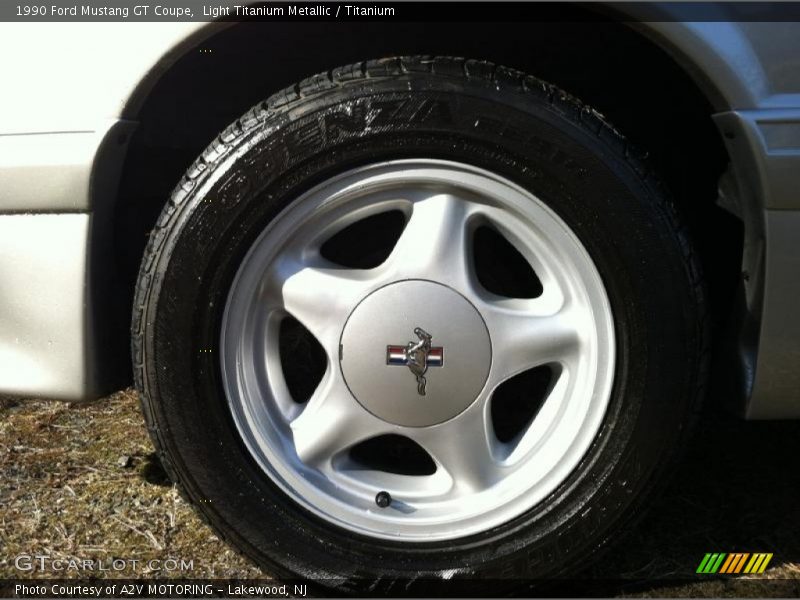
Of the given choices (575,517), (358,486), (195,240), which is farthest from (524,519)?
(195,240)

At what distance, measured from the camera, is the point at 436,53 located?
1619 millimetres

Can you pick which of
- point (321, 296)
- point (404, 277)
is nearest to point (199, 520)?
point (321, 296)

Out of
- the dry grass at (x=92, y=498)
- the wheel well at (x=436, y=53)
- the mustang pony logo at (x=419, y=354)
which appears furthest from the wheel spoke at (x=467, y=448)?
the wheel well at (x=436, y=53)

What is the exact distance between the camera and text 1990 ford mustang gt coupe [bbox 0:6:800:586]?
4.66 feet

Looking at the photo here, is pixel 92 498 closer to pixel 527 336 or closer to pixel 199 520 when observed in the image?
pixel 199 520

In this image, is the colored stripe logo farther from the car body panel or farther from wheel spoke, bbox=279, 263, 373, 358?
wheel spoke, bbox=279, 263, 373, 358

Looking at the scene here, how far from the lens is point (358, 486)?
158 centimetres

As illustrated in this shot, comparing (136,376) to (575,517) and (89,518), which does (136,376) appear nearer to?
(89,518)

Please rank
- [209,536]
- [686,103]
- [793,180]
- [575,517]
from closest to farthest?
[793,180] → [575,517] → [686,103] → [209,536]

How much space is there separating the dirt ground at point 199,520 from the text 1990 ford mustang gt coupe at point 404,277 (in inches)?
8.9

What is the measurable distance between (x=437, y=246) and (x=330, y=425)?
0.40 m

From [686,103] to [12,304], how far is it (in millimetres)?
1352

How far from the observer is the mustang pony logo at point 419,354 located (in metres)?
1.49

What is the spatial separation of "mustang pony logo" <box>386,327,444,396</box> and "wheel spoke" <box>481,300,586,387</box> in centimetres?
11
